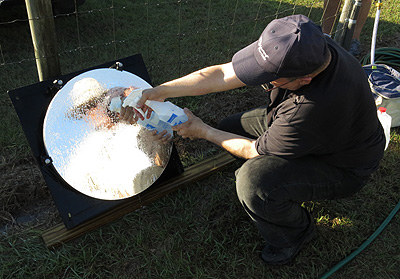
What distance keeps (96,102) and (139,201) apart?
718mm

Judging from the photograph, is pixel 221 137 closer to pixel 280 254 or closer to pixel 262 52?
pixel 262 52

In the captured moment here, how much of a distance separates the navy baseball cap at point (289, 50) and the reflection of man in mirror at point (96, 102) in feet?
2.97

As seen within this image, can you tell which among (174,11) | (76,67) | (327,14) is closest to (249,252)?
(76,67)

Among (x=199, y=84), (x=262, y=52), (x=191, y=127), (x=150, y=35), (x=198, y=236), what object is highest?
(x=262, y=52)

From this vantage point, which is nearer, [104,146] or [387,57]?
[104,146]

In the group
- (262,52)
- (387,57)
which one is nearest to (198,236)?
(262,52)

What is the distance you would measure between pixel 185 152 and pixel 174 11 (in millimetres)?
2613

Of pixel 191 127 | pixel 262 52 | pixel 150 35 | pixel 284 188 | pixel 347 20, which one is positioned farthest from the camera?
pixel 150 35

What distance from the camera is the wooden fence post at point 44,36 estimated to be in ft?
6.75

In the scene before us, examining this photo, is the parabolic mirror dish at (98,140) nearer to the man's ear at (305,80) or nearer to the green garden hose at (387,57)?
the man's ear at (305,80)

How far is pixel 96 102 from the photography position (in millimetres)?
2182

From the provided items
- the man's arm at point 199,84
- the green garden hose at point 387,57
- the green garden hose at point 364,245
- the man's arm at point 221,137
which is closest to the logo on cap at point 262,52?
the man's arm at point 199,84

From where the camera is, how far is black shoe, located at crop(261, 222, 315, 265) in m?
2.25

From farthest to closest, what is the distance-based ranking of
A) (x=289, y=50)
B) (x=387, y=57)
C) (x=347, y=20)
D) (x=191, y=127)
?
(x=387, y=57) → (x=347, y=20) → (x=191, y=127) → (x=289, y=50)
